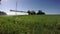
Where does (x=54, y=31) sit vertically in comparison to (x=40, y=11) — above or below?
below

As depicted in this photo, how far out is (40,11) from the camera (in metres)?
3.13

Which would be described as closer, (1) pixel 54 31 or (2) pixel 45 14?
(1) pixel 54 31

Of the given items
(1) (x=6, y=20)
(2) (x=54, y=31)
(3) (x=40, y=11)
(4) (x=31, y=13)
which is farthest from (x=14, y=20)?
(2) (x=54, y=31)

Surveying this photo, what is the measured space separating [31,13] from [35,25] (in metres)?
0.31

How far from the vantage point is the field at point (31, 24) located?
9.56ft

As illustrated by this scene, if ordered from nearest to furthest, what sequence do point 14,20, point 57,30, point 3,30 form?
point 57,30 < point 3,30 < point 14,20

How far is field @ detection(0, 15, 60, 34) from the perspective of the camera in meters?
2.91

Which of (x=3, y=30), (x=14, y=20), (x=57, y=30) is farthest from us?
(x=14, y=20)

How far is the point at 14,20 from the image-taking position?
3.29m

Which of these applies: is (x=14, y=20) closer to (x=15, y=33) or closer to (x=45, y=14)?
(x=15, y=33)

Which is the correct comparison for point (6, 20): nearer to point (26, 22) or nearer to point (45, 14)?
point (26, 22)

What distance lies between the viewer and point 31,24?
3096 mm

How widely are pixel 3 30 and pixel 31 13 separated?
727 mm

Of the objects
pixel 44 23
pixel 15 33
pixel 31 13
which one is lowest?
pixel 15 33
